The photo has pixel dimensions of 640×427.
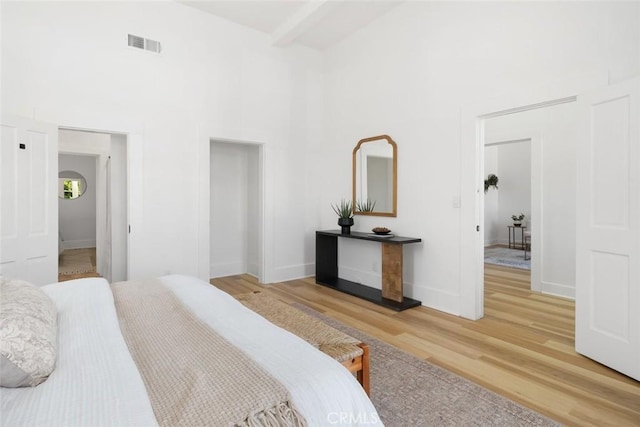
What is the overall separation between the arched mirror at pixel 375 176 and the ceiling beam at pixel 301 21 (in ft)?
5.13

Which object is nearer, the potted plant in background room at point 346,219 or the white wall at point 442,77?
the white wall at point 442,77

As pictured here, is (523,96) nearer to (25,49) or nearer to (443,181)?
(443,181)

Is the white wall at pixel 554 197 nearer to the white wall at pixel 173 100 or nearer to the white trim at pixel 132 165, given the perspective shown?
the white wall at pixel 173 100

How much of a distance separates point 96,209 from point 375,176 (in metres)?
5.21

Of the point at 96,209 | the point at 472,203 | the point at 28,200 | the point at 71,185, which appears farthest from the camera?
the point at 71,185

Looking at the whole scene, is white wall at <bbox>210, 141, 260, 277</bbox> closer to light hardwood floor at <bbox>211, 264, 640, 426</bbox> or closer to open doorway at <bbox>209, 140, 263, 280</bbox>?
open doorway at <bbox>209, 140, 263, 280</bbox>

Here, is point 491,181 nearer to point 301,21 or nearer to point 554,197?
point 554,197

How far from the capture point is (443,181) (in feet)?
11.7

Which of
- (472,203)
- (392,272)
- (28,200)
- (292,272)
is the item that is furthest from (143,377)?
(292,272)

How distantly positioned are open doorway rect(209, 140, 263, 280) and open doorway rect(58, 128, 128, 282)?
1.24 meters

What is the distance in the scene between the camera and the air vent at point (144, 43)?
373cm

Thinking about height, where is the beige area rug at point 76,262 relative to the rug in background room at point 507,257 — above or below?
below

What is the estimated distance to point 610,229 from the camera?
92.0 inches

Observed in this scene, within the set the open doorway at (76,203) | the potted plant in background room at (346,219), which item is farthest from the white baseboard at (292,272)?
the open doorway at (76,203)
